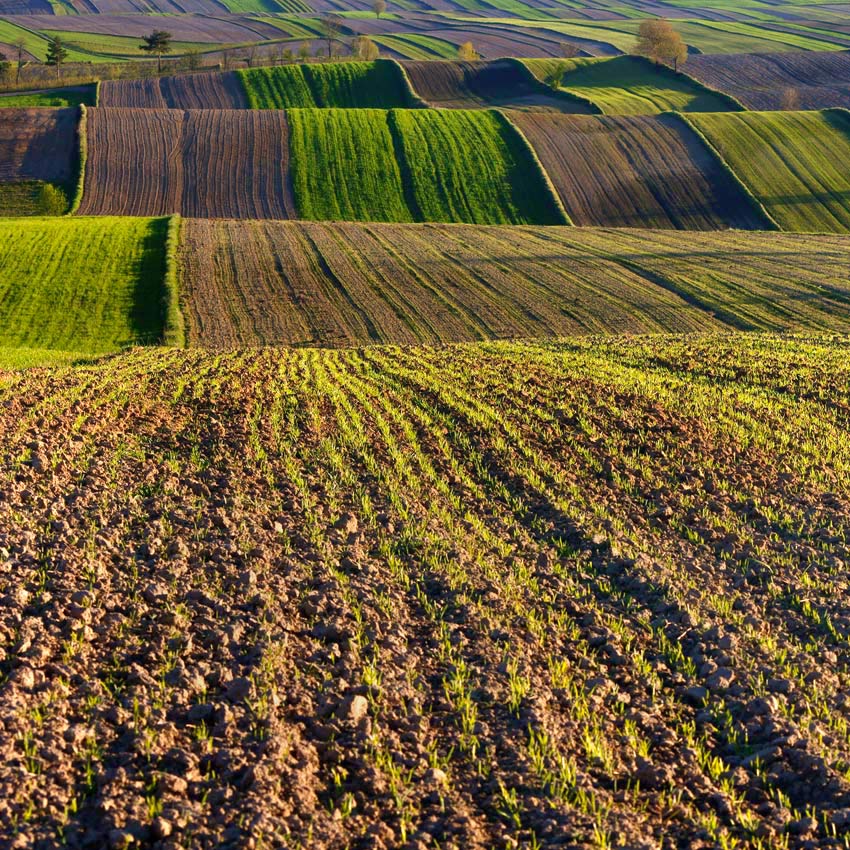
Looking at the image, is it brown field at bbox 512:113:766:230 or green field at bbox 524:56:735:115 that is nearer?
brown field at bbox 512:113:766:230

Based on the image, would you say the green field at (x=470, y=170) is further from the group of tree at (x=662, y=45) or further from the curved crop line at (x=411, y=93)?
the group of tree at (x=662, y=45)

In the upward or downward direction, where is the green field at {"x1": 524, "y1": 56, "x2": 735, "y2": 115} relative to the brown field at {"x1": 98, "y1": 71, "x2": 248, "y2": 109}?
upward

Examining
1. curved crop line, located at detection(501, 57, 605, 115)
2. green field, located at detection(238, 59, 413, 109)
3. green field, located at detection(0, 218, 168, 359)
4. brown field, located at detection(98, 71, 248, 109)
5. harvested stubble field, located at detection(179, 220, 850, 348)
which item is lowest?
green field, located at detection(0, 218, 168, 359)

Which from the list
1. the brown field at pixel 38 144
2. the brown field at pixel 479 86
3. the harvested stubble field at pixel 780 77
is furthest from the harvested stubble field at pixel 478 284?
the harvested stubble field at pixel 780 77

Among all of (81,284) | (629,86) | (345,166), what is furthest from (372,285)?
(629,86)

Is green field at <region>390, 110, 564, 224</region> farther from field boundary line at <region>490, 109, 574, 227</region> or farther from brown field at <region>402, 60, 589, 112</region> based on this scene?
brown field at <region>402, 60, 589, 112</region>

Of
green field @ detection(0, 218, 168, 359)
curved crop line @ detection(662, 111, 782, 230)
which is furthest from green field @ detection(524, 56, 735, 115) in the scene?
green field @ detection(0, 218, 168, 359)

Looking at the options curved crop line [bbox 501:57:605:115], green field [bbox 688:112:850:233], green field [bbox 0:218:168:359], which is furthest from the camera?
curved crop line [bbox 501:57:605:115]

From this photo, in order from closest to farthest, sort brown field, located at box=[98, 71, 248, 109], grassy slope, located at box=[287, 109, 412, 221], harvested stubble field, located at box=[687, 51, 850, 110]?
grassy slope, located at box=[287, 109, 412, 221]
brown field, located at box=[98, 71, 248, 109]
harvested stubble field, located at box=[687, 51, 850, 110]
